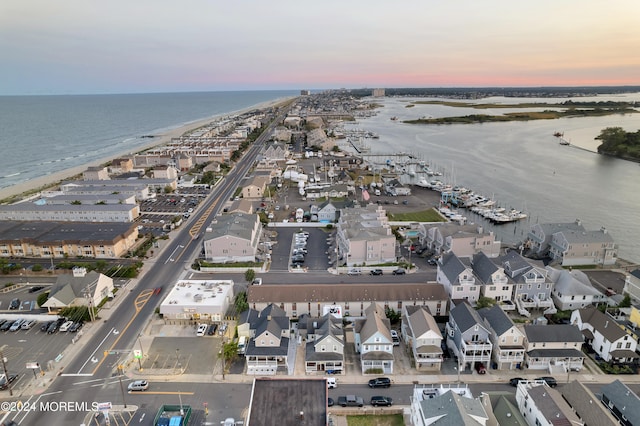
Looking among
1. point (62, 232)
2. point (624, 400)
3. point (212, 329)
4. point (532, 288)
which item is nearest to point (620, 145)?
point (532, 288)

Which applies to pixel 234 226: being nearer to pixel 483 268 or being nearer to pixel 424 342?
pixel 424 342

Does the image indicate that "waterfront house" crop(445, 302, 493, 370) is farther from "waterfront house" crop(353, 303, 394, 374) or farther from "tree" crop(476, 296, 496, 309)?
"waterfront house" crop(353, 303, 394, 374)

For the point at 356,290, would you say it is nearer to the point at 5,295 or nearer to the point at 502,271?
the point at 502,271

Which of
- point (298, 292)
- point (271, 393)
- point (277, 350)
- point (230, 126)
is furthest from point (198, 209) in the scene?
point (230, 126)

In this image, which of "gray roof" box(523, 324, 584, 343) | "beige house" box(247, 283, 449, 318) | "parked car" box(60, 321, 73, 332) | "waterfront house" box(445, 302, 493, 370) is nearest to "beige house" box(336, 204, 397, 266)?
"beige house" box(247, 283, 449, 318)

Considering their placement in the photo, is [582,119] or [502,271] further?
[582,119]

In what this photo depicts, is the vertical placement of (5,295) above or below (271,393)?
below

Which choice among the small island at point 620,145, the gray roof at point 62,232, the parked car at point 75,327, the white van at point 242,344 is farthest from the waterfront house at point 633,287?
the small island at point 620,145

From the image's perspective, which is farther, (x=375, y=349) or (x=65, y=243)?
(x=65, y=243)
